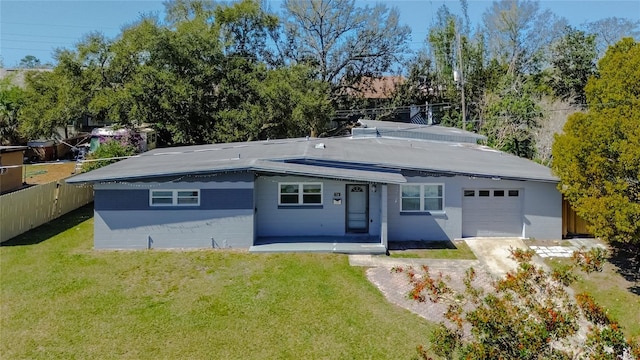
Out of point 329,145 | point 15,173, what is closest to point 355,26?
point 329,145

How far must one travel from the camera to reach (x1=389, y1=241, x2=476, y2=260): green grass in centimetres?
1331

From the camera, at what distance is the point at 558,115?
27422 millimetres

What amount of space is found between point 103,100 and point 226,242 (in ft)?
48.7

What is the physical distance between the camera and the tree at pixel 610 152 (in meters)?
10.5

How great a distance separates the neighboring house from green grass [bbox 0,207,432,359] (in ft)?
25.0

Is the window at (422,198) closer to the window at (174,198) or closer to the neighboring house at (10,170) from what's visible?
the window at (174,198)

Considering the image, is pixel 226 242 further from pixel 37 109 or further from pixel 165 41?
pixel 37 109

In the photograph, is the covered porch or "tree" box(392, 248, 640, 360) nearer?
"tree" box(392, 248, 640, 360)

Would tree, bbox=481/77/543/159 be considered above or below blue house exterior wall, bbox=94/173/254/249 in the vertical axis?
above

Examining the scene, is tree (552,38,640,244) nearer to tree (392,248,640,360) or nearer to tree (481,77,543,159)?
tree (392,248,640,360)

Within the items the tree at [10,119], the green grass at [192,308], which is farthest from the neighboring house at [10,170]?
the tree at [10,119]

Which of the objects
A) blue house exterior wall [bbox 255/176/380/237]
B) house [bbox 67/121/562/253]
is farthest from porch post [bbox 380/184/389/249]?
blue house exterior wall [bbox 255/176/380/237]

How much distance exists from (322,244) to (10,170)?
1594cm

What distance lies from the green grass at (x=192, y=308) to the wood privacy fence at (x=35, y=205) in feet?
4.02
